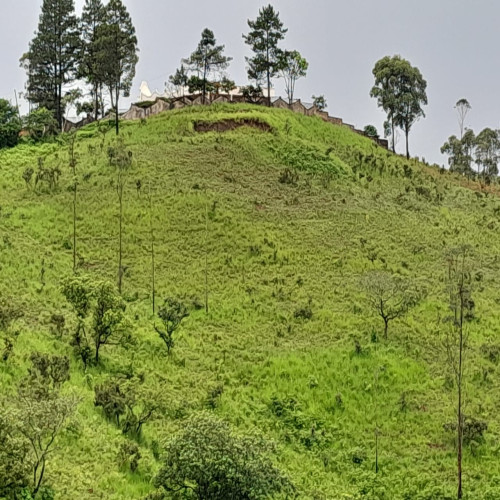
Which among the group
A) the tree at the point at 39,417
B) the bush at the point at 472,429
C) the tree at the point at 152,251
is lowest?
the bush at the point at 472,429

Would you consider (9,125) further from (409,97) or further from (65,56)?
(409,97)

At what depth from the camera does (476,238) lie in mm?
44875

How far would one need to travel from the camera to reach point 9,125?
58.4m

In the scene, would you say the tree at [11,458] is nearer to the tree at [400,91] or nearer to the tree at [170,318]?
the tree at [170,318]

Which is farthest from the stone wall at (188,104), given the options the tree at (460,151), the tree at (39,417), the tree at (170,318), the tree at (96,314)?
the tree at (39,417)

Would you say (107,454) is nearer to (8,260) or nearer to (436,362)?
(436,362)

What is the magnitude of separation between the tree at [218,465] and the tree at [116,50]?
43.9 meters

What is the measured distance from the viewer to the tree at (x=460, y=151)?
78.2 m

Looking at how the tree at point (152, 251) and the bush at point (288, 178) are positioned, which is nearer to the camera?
the tree at point (152, 251)

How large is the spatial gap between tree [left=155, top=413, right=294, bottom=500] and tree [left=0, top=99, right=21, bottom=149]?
48614 millimetres

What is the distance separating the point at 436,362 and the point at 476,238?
1993 centimetres

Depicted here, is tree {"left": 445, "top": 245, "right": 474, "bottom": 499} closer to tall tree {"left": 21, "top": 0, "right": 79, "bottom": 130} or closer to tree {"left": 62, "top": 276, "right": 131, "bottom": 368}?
tree {"left": 62, "top": 276, "right": 131, "bottom": 368}

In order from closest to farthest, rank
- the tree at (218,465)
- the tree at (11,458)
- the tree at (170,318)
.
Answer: the tree at (11,458) < the tree at (218,465) < the tree at (170,318)

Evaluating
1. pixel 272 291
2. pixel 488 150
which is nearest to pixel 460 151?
pixel 488 150
